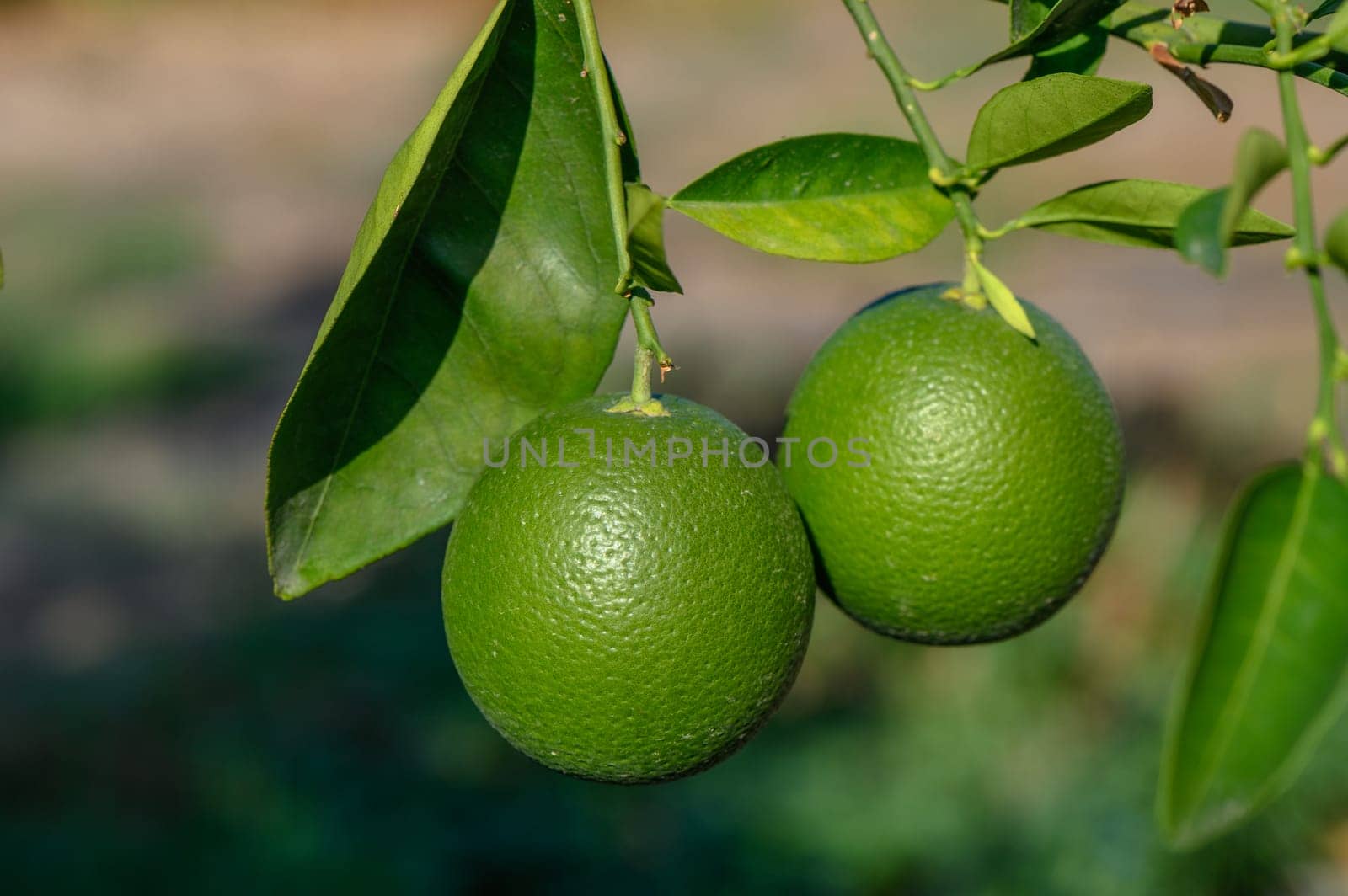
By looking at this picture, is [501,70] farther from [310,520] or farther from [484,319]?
[310,520]

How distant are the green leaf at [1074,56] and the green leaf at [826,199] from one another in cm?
20

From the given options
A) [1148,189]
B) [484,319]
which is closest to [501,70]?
[484,319]

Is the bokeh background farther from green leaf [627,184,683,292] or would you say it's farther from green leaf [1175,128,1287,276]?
green leaf [1175,128,1287,276]

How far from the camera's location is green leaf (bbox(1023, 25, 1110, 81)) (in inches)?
55.9

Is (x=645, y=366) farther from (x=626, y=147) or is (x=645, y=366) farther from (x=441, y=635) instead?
(x=441, y=635)

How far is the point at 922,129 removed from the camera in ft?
4.43

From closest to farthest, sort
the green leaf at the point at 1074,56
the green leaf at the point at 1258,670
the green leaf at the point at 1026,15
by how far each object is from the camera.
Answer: the green leaf at the point at 1258,670
the green leaf at the point at 1026,15
the green leaf at the point at 1074,56

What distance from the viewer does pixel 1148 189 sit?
121cm

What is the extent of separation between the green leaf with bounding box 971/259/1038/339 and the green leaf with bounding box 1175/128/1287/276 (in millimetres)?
442

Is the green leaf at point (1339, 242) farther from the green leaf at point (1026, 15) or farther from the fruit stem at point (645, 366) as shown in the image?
the fruit stem at point (645, 366)

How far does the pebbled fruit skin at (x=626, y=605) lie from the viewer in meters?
1.23

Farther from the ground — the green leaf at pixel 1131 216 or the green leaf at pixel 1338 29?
the green leaf at pixel 1338 29

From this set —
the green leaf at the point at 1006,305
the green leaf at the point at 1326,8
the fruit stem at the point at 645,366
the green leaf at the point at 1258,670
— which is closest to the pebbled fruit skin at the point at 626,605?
the fruit stem at the point at 645,366

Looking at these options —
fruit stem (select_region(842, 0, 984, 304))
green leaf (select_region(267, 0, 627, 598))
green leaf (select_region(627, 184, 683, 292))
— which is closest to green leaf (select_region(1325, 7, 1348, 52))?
fruit stem (select_region(842, 0, 984, 304))
